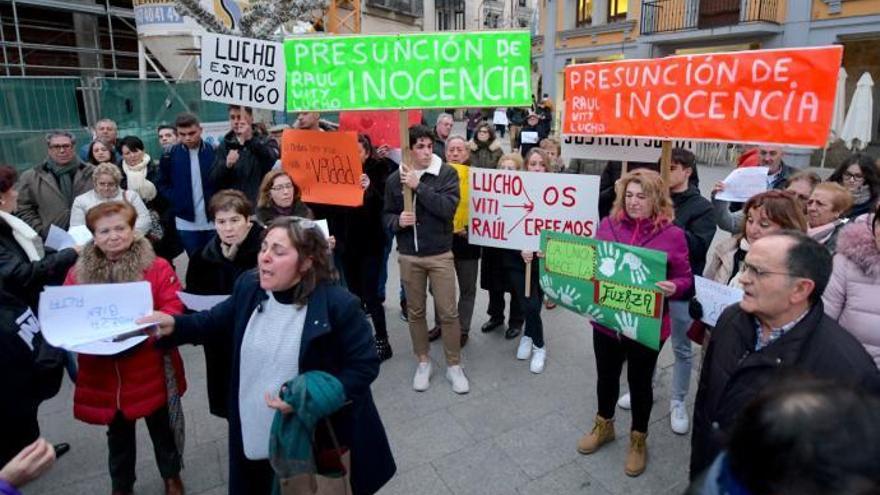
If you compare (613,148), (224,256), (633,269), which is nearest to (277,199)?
(224,256)

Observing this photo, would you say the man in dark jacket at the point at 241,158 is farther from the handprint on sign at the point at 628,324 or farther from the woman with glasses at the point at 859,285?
the woman with glasses at the point at 859,285

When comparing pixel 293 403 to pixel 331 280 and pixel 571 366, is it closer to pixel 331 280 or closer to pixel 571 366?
pixel 331 280

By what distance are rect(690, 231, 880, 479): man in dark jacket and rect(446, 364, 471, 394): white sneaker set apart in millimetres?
2183

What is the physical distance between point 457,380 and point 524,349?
76cm

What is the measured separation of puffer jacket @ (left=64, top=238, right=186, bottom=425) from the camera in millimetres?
2654

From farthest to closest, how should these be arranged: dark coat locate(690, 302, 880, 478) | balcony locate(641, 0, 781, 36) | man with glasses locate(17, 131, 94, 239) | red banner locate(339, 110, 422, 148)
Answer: balcony locate(641, 0, 781, 36)
red banner locate(339, 110, 422, 148)
man with glasses locate(17, 131, 94, 239)
dark coat locate(690, 302, 880, 478)

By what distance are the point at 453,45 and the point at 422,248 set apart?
1421 millimetres

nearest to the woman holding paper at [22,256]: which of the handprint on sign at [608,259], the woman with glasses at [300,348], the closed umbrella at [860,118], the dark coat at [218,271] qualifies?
the dark coat at [218,271]

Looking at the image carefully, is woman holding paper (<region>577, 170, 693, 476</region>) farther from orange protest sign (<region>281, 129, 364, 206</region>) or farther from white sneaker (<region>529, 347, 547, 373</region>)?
orange protest sign (<region>281, 129, 364, 206</region>)

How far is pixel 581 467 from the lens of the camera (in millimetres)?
3256

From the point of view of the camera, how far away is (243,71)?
4.43m

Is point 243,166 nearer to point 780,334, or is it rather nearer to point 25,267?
point 25,267

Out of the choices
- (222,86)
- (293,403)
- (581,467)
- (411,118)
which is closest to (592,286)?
(581,467)

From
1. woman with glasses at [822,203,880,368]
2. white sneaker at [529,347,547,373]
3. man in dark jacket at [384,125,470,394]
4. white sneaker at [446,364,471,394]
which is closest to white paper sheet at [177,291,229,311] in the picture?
man in dark jacket at [384,125,470,394]
